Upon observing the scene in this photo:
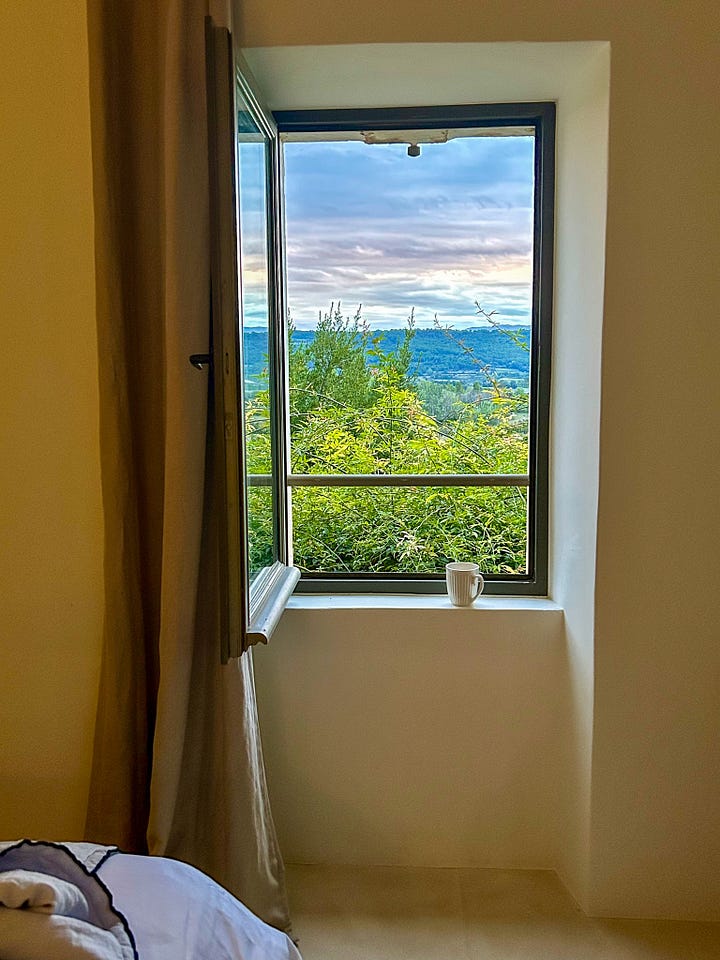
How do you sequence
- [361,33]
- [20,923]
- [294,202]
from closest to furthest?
[20,923] < [361,33] < [294,202]

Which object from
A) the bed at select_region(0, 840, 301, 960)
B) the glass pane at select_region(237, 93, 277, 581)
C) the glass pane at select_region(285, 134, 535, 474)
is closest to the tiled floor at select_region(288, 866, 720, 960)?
the bed at select_region(0, 840, 301, 960)

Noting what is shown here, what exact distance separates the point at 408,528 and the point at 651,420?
771mm

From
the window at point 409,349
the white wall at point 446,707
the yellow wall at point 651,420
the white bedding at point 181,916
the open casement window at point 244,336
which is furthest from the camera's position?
the window at point 409,349

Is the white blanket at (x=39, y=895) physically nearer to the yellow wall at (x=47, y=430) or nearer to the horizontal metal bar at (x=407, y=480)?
the yellow wall at (x=47, y=430)

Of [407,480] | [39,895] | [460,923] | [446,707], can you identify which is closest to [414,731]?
[446,707]

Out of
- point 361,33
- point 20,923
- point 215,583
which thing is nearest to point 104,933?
point 20,923

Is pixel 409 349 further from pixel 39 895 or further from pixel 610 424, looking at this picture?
pixel 39 895

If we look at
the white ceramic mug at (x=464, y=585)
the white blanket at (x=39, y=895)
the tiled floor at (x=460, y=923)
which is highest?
the white ceramic mug at (x=464, y=585)

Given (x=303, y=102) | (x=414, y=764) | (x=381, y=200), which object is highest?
(x=303, y=102)

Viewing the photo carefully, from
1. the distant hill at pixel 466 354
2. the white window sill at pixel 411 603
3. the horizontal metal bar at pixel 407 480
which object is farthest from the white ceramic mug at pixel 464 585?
the distant hill at pixel 466 354

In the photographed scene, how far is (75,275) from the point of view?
6.11 ft

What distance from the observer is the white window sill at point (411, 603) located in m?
2.13

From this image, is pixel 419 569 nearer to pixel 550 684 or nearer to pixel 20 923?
pixel 550 684

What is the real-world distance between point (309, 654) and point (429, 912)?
70 cm
